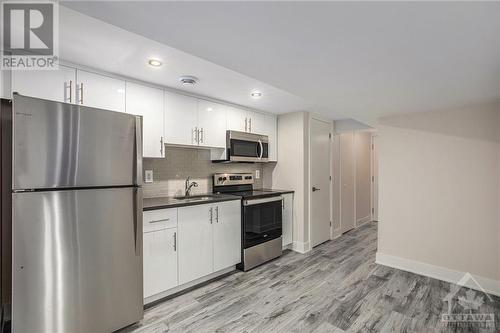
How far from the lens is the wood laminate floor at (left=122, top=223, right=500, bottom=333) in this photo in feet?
6.73

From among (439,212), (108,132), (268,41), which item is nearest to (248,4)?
(268,41)

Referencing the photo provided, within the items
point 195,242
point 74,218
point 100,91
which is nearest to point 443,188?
point 195,242

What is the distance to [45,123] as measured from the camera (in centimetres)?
157

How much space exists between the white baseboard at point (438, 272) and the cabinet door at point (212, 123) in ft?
9.03

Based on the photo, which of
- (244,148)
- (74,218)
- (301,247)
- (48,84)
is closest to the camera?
(74,218)

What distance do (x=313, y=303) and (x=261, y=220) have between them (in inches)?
47.4

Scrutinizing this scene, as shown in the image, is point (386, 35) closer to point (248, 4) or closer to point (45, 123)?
point (248, 4)

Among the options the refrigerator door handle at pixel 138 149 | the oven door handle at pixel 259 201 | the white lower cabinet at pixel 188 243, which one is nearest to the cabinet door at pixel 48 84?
the refrigerator door handle at pixel 138 149

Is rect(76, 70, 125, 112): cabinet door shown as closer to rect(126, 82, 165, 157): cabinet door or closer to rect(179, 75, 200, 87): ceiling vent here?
rect(126, 82, 165, 157): cabinet door

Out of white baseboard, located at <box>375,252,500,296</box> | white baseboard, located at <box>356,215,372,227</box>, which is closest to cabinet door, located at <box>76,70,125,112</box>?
white baseboard, located at <box>375,252,500,296</box>

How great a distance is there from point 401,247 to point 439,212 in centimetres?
66

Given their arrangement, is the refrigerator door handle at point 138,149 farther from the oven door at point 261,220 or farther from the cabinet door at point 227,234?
the oven door at point 261,220

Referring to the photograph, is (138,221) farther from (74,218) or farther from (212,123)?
(212,123)

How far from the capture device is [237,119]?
3428mm
